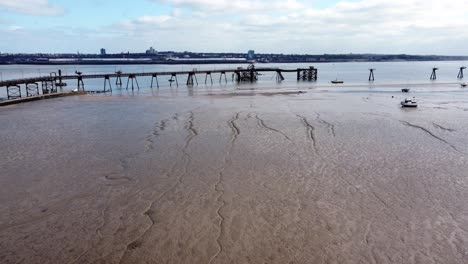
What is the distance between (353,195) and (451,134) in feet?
48.4

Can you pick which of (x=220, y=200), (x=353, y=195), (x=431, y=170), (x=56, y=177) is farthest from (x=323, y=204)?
(x=56, y=177)

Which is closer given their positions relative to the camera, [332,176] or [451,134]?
[332,176]

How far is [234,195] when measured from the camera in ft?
42.8

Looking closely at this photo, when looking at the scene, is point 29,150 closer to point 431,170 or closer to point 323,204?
point 323,204

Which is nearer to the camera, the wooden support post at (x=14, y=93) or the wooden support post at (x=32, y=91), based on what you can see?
the wooden support post at (x=14, y=93)

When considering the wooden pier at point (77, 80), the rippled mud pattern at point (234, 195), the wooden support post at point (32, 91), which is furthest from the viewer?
the wooden support post at point (32, 91)

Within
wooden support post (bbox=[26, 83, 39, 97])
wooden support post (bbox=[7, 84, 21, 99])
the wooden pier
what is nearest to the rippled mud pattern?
wooden support post (bbox=[7, 84, 21, 99])

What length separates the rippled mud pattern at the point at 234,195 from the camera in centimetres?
934

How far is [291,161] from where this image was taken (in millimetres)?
17328

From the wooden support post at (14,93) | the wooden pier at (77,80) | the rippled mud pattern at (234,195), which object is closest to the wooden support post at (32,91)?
the wooden pier at (77,80)

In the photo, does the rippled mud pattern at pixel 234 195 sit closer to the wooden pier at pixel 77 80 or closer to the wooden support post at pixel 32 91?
the wooden pier at pixel 77 80

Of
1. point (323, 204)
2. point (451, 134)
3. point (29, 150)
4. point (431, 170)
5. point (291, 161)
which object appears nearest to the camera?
point (323, 204)

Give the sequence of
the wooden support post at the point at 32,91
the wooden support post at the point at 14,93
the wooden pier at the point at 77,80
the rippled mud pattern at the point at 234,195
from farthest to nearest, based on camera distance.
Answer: the wooden support post at the point at 32,91, the wooden pier at the point at 77,80, the wooden support post at the point at 14,93, the rippled mud pattern at the point at 234,195

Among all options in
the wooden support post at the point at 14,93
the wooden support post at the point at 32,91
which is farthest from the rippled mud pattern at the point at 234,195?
the wooden support post at the point at 32,91
